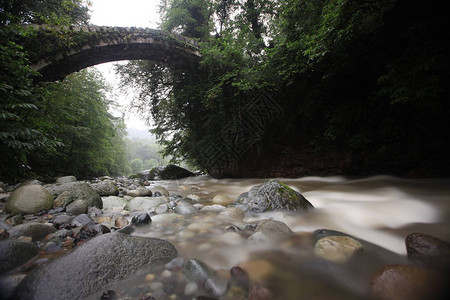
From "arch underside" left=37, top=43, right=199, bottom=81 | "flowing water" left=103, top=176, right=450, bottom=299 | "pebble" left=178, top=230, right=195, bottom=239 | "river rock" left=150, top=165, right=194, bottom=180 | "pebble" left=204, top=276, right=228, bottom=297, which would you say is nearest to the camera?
"pebble" left=204, top=276, right=228, bottom=297

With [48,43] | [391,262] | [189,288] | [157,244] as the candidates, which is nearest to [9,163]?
[157,244]

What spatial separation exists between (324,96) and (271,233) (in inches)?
182

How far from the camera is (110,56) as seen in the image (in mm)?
7516

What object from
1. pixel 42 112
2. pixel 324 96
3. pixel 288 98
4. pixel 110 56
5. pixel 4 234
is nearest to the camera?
pixel 4 234

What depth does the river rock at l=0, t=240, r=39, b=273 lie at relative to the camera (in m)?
1.23

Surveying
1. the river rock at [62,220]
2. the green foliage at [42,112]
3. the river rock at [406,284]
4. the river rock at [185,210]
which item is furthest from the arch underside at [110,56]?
the river rock at [406,284]

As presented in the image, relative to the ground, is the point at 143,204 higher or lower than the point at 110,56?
lower

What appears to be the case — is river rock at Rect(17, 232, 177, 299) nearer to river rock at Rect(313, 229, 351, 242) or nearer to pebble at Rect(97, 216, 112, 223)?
pebble at Rect(97, 216, 112, 223)

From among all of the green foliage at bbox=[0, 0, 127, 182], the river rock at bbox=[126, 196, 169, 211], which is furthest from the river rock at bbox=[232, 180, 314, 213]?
the green foliage at bbox=[0, 0, 127, 182]

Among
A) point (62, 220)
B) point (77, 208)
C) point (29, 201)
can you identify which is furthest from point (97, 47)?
point (62, 220)

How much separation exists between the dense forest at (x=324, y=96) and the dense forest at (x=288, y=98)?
2cm

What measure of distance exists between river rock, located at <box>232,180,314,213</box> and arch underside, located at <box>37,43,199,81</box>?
7522mm

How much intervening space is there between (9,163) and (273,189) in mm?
4566

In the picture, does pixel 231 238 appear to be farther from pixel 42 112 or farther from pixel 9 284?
pixel 42 112
